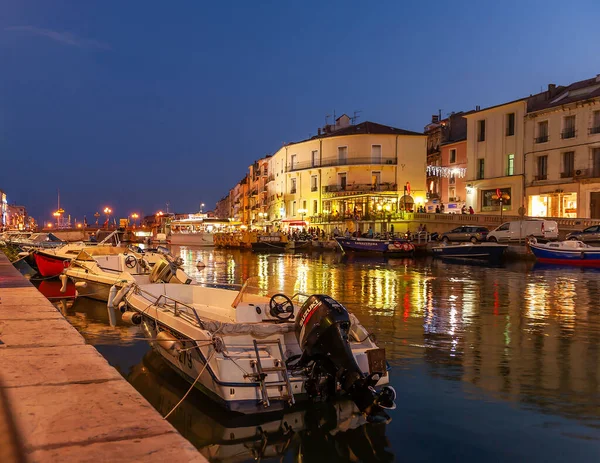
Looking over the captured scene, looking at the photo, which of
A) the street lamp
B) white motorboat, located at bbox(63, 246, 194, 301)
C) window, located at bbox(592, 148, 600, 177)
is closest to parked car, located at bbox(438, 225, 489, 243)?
window, located at bbox(592, 148, 600, 177)

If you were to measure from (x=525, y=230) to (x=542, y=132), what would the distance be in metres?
10.5

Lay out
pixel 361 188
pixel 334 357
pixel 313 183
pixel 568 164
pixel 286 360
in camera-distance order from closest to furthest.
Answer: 1. pixel 334 357
2. pixel 286 360
3. pixel 568 164
4. pixel 361 188
5. pixel 313 183

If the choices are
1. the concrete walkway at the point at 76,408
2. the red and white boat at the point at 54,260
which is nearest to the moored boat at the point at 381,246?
the red and white boat at the point at 54,260

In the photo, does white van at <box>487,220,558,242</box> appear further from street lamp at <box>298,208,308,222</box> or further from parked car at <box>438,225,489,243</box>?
street lamp at <box>298,208,308,222</box>

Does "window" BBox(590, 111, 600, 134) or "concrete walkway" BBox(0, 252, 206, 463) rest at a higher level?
"window" BBox(590, 111, 600, 134)

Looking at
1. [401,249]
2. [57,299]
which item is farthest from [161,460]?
[401,249]

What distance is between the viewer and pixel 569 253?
108 feet

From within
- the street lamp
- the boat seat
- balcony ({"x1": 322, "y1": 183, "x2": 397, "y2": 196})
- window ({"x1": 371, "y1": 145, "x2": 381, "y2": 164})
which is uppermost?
window ({"x1": 371, "y1": 145, "x2": 381, "y2": 164})

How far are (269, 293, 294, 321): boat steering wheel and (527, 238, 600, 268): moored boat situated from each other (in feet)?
93.3

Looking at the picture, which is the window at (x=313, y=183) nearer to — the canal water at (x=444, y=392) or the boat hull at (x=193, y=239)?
the boat hull at (x=193, y=239)

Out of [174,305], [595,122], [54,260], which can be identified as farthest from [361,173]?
[174,305]

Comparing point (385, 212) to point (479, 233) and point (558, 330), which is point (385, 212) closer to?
point (479, 233)

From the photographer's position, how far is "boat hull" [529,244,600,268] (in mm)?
32312

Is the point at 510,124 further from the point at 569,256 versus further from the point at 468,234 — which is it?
the point at 569,256
